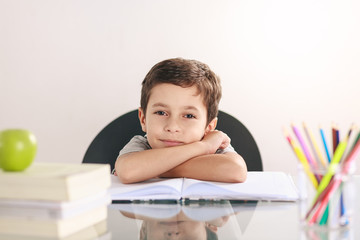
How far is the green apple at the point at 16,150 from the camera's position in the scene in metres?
0.79

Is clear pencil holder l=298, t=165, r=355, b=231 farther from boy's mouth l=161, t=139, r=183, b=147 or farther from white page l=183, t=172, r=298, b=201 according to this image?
boy's mouth l=161, t=139, r=183, b=147

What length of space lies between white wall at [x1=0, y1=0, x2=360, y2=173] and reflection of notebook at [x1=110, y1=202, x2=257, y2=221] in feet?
5.35

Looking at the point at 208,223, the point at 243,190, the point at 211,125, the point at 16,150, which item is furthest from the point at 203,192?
the point at 211,125

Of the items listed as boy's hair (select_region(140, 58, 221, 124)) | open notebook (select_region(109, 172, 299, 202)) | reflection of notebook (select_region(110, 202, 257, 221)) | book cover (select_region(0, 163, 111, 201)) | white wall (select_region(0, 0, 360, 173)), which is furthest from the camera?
white wall (select_region(0, 0, 360, 173))

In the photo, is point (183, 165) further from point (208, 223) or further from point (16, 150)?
point (16, 150)

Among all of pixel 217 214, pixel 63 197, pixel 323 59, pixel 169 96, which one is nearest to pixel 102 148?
pixel 169 96

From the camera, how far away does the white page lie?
107 centimetres

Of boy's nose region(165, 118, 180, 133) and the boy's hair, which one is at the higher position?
the boy's hair

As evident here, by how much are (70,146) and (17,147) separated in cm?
199

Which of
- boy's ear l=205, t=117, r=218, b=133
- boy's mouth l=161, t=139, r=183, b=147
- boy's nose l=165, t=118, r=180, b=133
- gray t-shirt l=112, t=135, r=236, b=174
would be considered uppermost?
boy's nose l=165, t=118, r=180, b=133

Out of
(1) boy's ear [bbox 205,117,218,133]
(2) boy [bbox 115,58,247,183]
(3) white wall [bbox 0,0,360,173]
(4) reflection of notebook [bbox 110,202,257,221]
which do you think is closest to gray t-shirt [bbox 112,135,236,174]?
(2) boy [bbox 115,58,247,183]

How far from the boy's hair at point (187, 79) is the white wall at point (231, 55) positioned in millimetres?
1022

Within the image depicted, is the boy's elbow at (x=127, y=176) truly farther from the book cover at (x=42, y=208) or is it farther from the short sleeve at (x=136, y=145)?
the book cover at (x=42, y=208)

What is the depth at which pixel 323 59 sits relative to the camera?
263 centimetres
